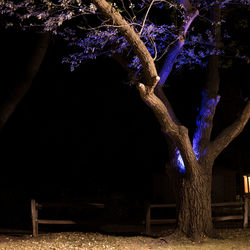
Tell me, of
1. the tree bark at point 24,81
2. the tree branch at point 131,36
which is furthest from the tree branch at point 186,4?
the tree bark at point 24,81

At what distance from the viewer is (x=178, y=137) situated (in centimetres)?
994

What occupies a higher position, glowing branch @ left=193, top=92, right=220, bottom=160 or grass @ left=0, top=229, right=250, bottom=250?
glowing branch @ left=193, top=92, right=220, bottom=160

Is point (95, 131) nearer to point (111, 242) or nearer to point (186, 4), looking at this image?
point (111, 242)

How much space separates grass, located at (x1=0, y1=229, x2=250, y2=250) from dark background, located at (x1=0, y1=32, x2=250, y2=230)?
939cm

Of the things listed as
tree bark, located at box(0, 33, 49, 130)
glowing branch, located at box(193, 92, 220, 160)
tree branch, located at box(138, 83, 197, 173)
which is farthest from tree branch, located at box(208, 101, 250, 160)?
tree bark, located at box(0, 33, 49, 130)

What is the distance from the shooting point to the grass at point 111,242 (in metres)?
9.66

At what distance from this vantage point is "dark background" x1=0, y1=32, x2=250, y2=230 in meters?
21.4

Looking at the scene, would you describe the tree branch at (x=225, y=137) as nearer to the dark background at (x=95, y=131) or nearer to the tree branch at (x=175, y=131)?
the tree branch at (x=175, y=131)

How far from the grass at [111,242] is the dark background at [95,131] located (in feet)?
30.8

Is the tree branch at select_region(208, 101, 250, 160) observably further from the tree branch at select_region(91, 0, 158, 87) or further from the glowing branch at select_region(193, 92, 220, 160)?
the tree branch at select_region(91, 0, 158, 87)

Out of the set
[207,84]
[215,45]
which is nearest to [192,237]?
[207,84]

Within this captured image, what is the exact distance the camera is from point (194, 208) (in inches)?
407

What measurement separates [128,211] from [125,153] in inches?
213

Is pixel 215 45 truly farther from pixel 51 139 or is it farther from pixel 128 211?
pixel 51 139
